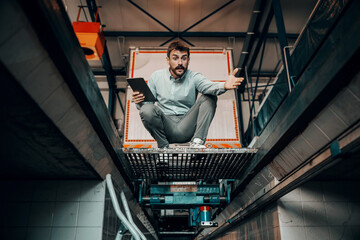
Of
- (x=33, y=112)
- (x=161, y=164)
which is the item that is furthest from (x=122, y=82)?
(x=33, y=112)

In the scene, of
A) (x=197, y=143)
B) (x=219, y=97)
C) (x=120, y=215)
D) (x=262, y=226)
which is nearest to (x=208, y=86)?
(x=197, y=143)

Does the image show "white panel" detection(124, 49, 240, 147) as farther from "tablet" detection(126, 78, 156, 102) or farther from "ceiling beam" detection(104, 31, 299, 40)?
"tablet" detection(126, 78, 156, 102)

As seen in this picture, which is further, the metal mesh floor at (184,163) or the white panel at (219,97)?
the white panel at (219,97)

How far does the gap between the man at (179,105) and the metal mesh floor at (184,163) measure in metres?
0.16

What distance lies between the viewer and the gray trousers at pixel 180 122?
2805 millimetres

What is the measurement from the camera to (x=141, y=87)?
2.62 m

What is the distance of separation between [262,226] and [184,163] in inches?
68.3

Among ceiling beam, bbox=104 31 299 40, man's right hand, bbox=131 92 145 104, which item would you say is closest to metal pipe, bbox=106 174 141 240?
man's right hand, bbox=131 92 145 104

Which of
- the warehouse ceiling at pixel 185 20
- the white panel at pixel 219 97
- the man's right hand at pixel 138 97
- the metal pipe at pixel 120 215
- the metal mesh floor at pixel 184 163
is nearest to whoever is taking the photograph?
the metal pipe at pixel 120 215

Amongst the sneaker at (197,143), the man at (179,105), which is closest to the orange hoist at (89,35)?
the man at (179,105)

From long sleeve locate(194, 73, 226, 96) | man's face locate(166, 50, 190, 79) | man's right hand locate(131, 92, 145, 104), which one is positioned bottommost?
man's right hand locate(131, 92, 145, 104)

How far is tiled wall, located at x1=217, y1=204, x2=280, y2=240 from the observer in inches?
141

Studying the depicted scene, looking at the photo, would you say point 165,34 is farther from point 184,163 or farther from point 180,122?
point 180,122

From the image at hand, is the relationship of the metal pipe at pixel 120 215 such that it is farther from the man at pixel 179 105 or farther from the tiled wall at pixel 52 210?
the man at pixel 179 105
